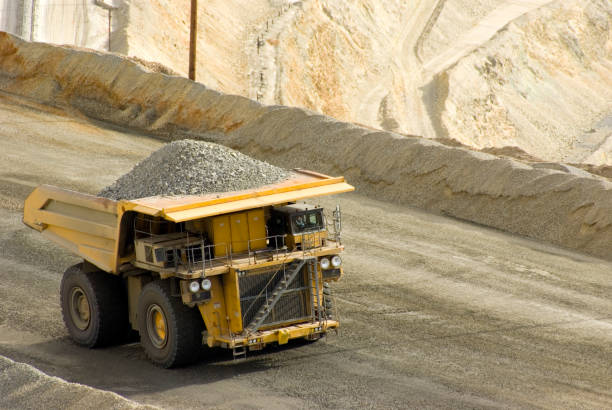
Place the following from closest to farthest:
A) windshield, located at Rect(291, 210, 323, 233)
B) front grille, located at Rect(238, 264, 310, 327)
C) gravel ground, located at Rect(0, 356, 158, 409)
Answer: gravel ground, located at Rect(0, 356, 158, 409) < front grille, located at Rect(238, 264, 310, 327) < windshield, located at Rect(291, 210, 323, 233)

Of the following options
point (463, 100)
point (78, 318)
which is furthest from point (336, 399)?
point (463, 100)

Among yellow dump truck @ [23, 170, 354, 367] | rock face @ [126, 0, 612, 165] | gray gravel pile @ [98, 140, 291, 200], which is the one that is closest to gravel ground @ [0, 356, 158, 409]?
yellow dump truck @ [23, 170, 354, 367]

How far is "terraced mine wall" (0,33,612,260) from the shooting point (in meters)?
18.7

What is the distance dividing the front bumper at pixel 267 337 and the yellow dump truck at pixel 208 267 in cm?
1

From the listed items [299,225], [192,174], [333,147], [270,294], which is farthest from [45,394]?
[333,147]

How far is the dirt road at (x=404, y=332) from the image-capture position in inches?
396

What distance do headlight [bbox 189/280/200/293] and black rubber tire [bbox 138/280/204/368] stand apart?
0.48 metres

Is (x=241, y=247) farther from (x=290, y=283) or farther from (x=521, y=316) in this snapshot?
(x=521, y=316)

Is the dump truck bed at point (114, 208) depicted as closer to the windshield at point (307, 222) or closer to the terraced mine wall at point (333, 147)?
the windshield at point (307, 222)

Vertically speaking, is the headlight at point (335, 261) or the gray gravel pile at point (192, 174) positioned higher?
the gray gravel pile at point (192, 174)

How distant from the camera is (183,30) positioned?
48625 millimetres

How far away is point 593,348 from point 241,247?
537 centimetres

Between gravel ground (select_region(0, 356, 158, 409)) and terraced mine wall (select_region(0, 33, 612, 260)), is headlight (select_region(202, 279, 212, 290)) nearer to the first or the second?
gravel ground (select_region(0, 356, 158, 409))

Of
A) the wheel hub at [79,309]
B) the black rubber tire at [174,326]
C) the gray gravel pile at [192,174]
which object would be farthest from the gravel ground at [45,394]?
the gray gravel pile at [192,174]
